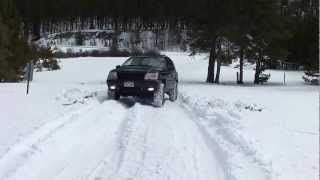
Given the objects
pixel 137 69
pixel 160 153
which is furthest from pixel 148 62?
pixel 160 153

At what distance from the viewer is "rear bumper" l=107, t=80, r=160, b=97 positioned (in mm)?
17109

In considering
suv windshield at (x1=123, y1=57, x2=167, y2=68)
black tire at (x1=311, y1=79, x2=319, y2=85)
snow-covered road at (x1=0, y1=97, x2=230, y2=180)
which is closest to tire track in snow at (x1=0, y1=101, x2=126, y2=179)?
snow-covered road at (x1=0, y1=97, x2=230, y2=180)

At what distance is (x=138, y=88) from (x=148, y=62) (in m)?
1.72

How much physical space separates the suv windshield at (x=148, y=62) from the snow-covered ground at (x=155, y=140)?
1.79 m

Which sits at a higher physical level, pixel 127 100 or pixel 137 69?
pixel 137 69

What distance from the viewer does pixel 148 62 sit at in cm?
1872

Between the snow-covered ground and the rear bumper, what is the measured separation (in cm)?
36

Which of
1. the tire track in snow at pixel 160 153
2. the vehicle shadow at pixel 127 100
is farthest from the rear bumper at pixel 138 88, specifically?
the tire track in snow at pixel 160 153

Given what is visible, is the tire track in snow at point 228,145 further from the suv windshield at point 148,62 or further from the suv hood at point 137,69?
the suv windshield at point 148,62

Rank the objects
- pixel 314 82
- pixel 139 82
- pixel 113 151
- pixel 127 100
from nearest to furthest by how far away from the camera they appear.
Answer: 1. pixel 113 151
2. pixel 139 82
3. pixel 127 100
4. pixel 314 82

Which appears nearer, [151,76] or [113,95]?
[151,76]

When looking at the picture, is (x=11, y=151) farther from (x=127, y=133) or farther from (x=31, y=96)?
(x=31, y=96)

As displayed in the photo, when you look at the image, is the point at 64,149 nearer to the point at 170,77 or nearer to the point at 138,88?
the point at 138,88

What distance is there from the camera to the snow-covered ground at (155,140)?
823cm
